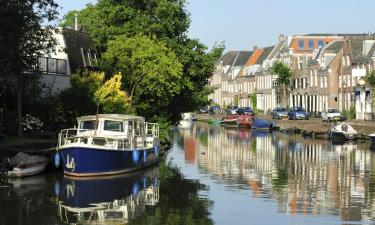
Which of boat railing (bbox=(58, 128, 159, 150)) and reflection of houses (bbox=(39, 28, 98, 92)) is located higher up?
reflection of houses (bbox=(39, 28, 98, 92))

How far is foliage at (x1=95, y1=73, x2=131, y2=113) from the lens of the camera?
166ft

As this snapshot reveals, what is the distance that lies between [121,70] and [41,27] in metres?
15.5

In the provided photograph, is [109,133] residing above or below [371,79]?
below

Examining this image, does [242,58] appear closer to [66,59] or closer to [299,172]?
[66,59]

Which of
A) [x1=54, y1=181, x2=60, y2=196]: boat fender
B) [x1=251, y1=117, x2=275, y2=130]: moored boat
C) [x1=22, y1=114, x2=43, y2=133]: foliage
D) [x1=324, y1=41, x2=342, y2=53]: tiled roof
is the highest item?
[x1=324, y1=41, x2=342, y2=53]: tiled roof

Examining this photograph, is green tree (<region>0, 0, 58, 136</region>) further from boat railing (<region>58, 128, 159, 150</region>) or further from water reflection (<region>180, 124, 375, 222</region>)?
water reflection (<region>180, 124, 375, 222</region>)

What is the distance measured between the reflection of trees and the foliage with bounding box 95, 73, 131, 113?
37.6ft

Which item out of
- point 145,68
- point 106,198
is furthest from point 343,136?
point 106,198

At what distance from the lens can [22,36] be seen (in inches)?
1550

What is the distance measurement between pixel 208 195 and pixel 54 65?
28201mm

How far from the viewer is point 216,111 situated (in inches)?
5960

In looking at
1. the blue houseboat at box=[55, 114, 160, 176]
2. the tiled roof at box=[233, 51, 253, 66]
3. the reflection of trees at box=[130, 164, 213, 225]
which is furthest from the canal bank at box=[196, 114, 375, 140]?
the tiled roof at box=[233, 51, 253, 66]

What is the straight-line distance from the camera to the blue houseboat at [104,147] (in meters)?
36.9

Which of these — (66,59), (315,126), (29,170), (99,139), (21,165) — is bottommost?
(29,170)
